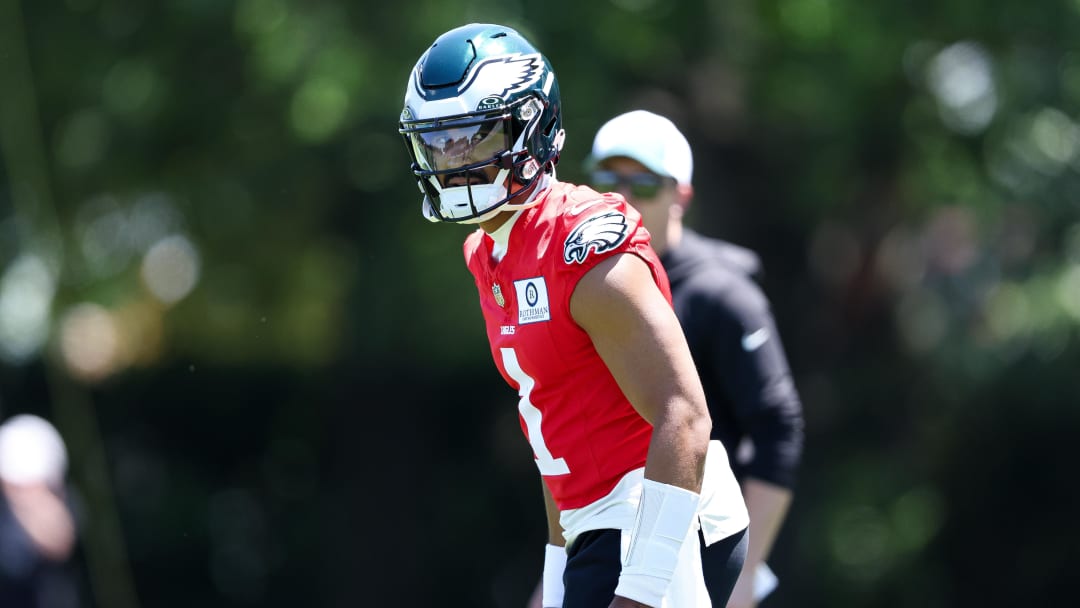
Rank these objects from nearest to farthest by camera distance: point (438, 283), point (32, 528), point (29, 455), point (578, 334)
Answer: point (578, 334), point (32, 528), point (29, 455), point (438, 283)

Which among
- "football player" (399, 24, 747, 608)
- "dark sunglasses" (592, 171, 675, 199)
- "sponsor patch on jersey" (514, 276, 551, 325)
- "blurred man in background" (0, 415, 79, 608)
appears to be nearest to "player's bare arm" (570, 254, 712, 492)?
"football player" (399, 24, 747, 608)

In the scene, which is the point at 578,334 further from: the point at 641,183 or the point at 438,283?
the point at 438,283

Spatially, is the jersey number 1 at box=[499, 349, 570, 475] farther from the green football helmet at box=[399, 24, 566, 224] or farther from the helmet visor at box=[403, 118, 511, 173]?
the helmet visor at box=[403, 118, 511, 173]

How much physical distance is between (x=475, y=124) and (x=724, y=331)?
1.57 metres

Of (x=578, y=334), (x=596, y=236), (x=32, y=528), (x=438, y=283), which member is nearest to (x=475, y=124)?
(x=596, y=236)

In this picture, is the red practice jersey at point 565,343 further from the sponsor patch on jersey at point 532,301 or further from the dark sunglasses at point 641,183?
the dark sunglasses at point 641,183

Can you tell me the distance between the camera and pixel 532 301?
115 inches

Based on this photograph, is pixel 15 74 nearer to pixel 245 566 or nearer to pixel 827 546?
pixel 245 566

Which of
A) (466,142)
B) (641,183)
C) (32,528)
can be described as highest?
(466,142)

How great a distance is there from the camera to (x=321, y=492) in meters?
12.6

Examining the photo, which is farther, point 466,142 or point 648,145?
point 648,145

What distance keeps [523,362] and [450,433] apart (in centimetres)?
954

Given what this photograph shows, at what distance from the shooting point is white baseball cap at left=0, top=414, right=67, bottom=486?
Result: 772cm

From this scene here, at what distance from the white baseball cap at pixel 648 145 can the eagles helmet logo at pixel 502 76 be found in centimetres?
134
